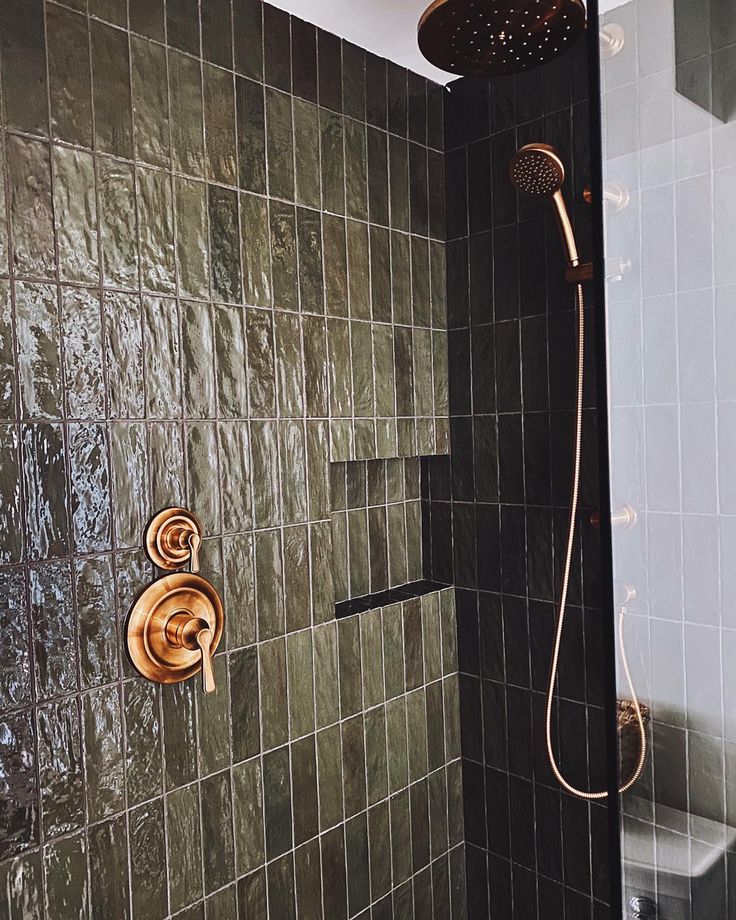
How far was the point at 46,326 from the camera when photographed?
1264 mm

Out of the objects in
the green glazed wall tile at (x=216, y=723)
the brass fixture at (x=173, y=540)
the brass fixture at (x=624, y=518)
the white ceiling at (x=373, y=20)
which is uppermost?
the white ceiling at (x=373, y=20)

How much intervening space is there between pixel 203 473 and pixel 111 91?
2.35ft

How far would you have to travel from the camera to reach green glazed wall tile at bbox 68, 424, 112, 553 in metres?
1.30

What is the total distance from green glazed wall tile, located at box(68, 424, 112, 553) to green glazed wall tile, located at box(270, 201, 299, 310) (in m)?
0.52

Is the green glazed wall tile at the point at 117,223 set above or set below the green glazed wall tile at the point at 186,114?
below

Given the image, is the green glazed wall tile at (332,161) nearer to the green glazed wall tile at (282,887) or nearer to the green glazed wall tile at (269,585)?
the green glazed wall tile at (269,585)

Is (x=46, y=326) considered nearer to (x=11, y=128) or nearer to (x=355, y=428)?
(x=11, y=128)

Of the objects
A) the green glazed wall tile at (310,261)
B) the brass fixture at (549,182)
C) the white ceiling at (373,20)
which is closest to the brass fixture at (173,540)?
the green glazed wall tile at (310,261)

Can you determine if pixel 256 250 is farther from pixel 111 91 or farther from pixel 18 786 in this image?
pixel 18 786

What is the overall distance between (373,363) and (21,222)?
881 mm

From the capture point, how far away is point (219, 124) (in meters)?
1.53

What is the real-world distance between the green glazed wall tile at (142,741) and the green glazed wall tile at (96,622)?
0.21 ft

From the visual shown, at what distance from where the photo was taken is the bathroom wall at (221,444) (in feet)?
4.12

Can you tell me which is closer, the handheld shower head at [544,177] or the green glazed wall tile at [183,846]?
the green glazed wall tile at [183,846]
